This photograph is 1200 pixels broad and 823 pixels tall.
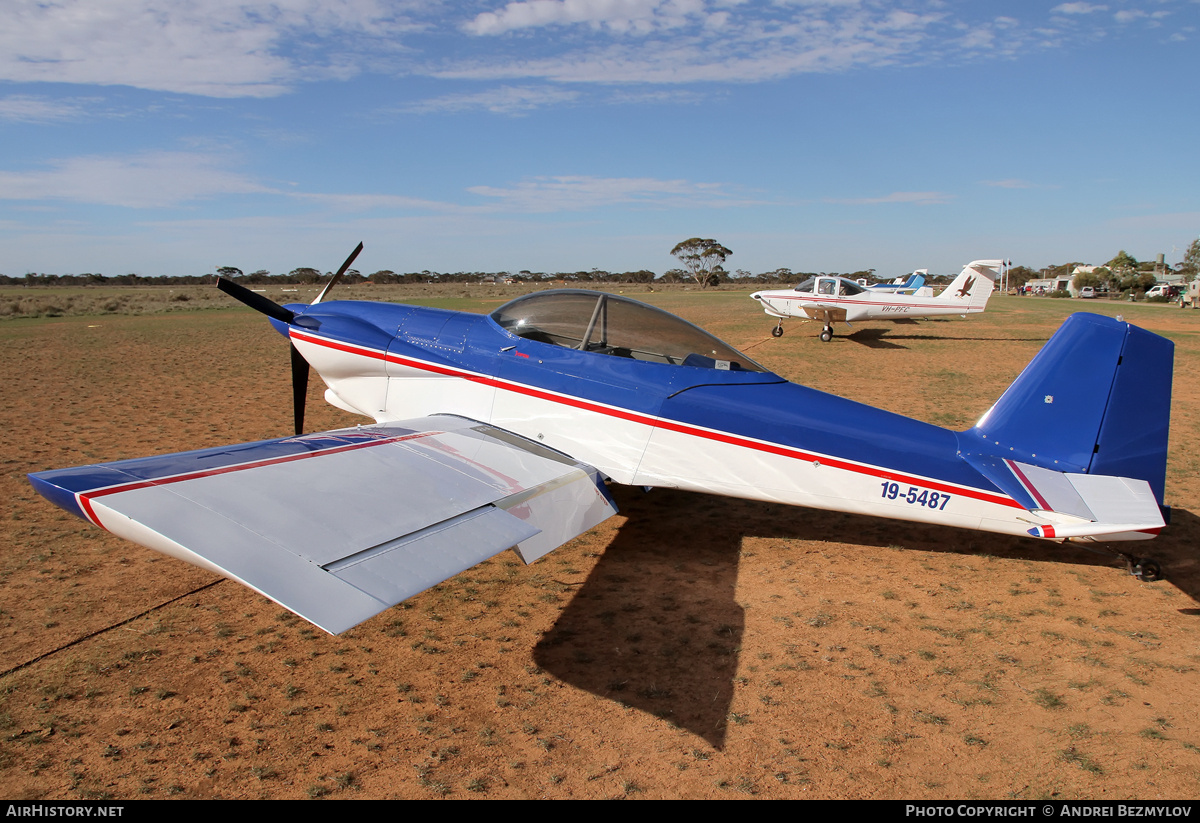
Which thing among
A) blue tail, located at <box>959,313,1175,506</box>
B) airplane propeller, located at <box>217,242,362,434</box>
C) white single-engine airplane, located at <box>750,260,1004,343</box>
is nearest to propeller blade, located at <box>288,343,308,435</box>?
airplane propeller, located at <box>217,242,362,434</box>

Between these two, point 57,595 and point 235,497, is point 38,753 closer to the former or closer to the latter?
point 235,497

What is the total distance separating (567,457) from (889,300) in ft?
68.6

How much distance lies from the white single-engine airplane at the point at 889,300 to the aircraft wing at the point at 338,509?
20065 mm

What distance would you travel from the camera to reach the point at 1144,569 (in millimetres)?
4715

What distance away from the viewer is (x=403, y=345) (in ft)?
19.9

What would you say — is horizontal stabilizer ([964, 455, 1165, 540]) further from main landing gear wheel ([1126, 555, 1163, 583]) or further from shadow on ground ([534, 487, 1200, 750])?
shadow on ground ([534, 487, 1200, 750])

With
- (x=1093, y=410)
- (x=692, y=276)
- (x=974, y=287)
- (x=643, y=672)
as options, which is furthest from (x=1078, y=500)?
(x=692, y=276)

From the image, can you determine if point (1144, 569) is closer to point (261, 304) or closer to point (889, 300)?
point (261, 304)

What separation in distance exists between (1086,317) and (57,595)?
7.45 metres

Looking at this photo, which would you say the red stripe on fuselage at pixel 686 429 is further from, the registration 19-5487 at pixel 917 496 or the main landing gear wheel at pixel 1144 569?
the main landing gear wheel at pixel 1144 569

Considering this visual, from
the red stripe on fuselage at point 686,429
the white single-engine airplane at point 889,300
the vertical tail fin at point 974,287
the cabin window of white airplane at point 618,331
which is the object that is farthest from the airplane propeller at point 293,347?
the vertical tail fin at point 974,287

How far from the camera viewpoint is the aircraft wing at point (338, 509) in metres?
2.68

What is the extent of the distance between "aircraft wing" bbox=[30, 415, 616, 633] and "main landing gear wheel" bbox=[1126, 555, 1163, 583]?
3921 millimetres

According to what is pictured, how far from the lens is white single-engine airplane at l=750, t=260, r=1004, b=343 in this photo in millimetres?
22625
